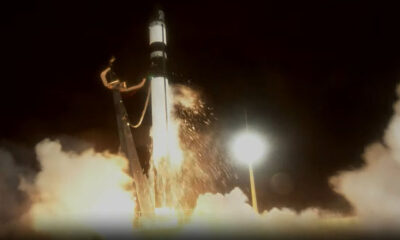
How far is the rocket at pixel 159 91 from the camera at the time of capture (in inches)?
1164

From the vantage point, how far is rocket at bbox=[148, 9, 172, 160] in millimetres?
29578

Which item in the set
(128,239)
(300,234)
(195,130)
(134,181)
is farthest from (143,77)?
(300,234)

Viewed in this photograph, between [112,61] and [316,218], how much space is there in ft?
54.6

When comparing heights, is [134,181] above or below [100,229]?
above

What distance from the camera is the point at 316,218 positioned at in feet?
103

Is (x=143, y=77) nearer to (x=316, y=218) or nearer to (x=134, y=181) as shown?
(x=134, y=181)

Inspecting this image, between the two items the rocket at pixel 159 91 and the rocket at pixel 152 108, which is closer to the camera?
the rocket at pixel 152 108

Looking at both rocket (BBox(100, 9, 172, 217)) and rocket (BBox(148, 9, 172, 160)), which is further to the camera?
rocket (BBox(148, 9, 172, 160))

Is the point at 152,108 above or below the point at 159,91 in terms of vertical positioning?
below

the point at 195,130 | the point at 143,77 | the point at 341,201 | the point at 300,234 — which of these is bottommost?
the point at 300,234

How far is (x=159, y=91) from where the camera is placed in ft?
98.5

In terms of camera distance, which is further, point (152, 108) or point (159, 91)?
point (152, 108)

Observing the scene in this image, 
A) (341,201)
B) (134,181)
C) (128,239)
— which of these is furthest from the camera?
(341,201)

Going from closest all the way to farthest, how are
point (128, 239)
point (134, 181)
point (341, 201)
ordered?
point (128, 239) → point (134, 181) → point (341, 201)
